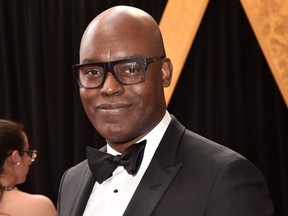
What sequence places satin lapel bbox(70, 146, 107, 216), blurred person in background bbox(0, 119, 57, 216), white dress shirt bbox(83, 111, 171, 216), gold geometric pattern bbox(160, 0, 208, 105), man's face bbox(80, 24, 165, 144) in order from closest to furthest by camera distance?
1. man's face bbox(80, 24, 165, 144)
2. white dress shirt bbox(83, 111, 171, 216)
3. satin lapel bbox(70, 146, 107, 216)
4. blurred person in background bbox(0, 119, 57, 216)
5. gold geometric pattern bbox(160, 0, 208, 105)

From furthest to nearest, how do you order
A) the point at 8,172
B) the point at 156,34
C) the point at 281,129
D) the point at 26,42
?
the point at 26,42, the point at 281,129, the point at 8,172, the point at 156,34

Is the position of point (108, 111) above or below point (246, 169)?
above

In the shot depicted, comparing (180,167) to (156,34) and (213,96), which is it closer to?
(156,34)

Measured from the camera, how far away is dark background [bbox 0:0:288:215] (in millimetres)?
2916

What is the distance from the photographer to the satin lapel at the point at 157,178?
4.12 feet

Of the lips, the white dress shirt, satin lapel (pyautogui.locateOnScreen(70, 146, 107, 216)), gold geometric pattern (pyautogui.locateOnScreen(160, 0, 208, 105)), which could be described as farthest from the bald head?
gold geometric pattern (pyautogui.locateOnScreen(160, 0, 208, 105))

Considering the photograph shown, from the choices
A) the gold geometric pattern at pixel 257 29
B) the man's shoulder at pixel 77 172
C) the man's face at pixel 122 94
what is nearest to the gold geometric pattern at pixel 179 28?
the gold geometric pattern at pixel 257 29

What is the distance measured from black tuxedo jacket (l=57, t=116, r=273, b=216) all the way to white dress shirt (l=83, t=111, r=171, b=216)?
3 centimetres

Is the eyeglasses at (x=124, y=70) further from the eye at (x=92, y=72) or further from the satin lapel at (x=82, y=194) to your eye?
the satin lapel at (x=82, y=194)

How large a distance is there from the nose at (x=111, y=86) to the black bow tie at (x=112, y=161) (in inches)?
7.3

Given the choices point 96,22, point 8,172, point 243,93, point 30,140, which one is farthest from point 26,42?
point 96,22

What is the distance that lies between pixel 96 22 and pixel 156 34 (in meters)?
0.16

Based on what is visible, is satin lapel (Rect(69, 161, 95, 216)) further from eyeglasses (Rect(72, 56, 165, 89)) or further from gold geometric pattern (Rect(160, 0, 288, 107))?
gold geometric pattern (Rect(160, 0, 288, 107))

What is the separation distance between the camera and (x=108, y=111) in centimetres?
129
